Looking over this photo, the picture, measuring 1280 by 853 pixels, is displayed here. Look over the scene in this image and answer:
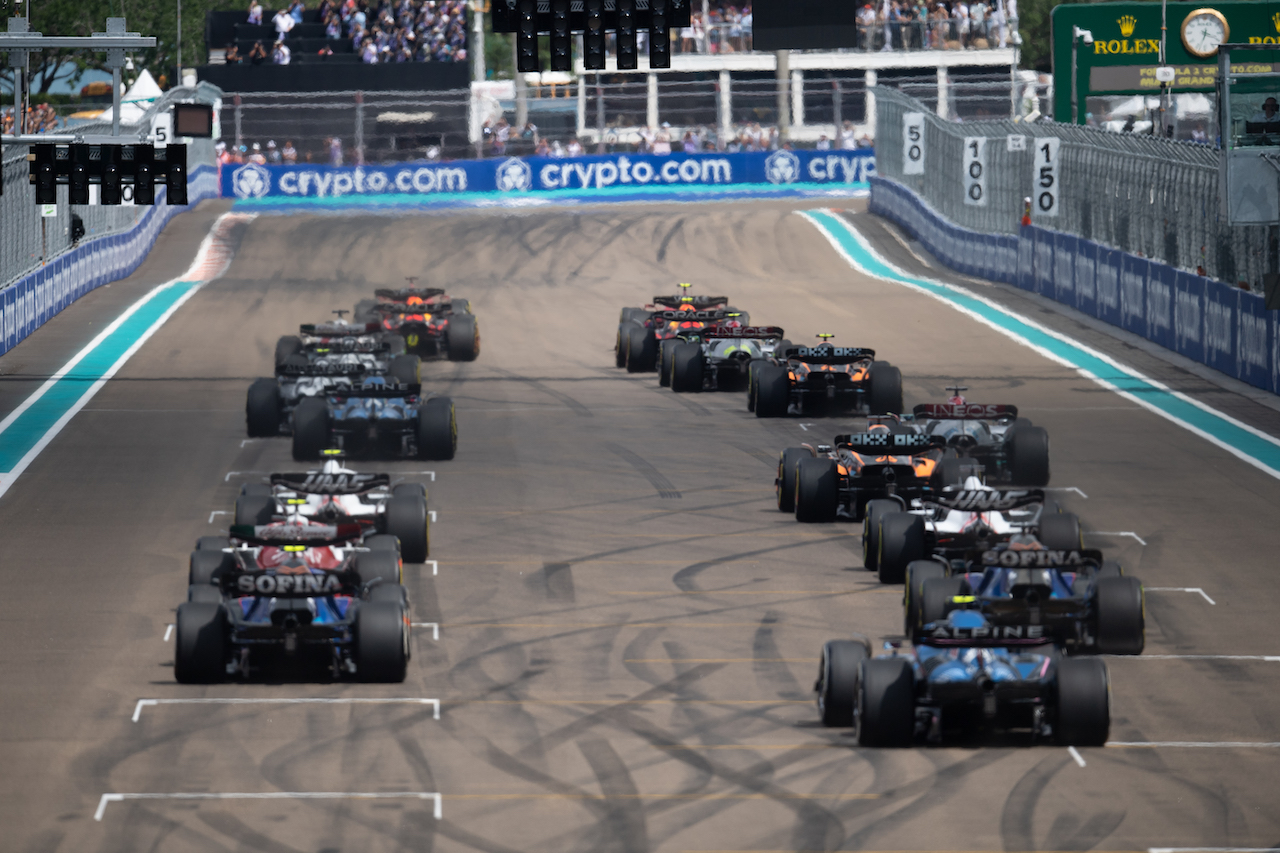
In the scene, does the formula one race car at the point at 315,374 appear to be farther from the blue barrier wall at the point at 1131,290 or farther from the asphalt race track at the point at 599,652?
the blue barrier wall at the point at 1131,290

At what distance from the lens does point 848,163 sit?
65.7m

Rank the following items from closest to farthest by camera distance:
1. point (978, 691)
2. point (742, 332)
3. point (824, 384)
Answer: point (978, 691) < point (824, 384) < point (742, 332)

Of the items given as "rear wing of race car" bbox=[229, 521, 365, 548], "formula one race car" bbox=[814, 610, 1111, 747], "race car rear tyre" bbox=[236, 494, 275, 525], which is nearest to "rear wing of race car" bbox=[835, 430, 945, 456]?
"race car rear tyre" bbox=[236, 494, 275, 525]

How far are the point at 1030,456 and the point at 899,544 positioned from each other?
17.5 feet

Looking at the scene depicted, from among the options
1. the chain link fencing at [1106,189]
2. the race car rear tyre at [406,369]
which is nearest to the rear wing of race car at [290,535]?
the race car rear tyre at [406,369]

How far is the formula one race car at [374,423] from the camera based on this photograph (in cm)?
2530

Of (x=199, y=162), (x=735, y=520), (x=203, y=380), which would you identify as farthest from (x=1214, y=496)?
(x=199, y=162)

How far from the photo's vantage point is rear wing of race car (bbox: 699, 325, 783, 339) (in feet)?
102

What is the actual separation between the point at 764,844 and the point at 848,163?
54.5 m

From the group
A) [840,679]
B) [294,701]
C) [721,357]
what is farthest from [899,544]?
[721,357]

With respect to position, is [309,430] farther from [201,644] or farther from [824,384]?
[201,644]

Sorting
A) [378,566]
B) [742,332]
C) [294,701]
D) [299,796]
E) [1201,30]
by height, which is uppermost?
[1201,30]

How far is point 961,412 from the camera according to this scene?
78.8ft

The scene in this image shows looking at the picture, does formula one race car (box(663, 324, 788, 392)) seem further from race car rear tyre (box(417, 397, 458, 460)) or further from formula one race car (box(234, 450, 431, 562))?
formula one race car (box(234, 450, 431, 562))
